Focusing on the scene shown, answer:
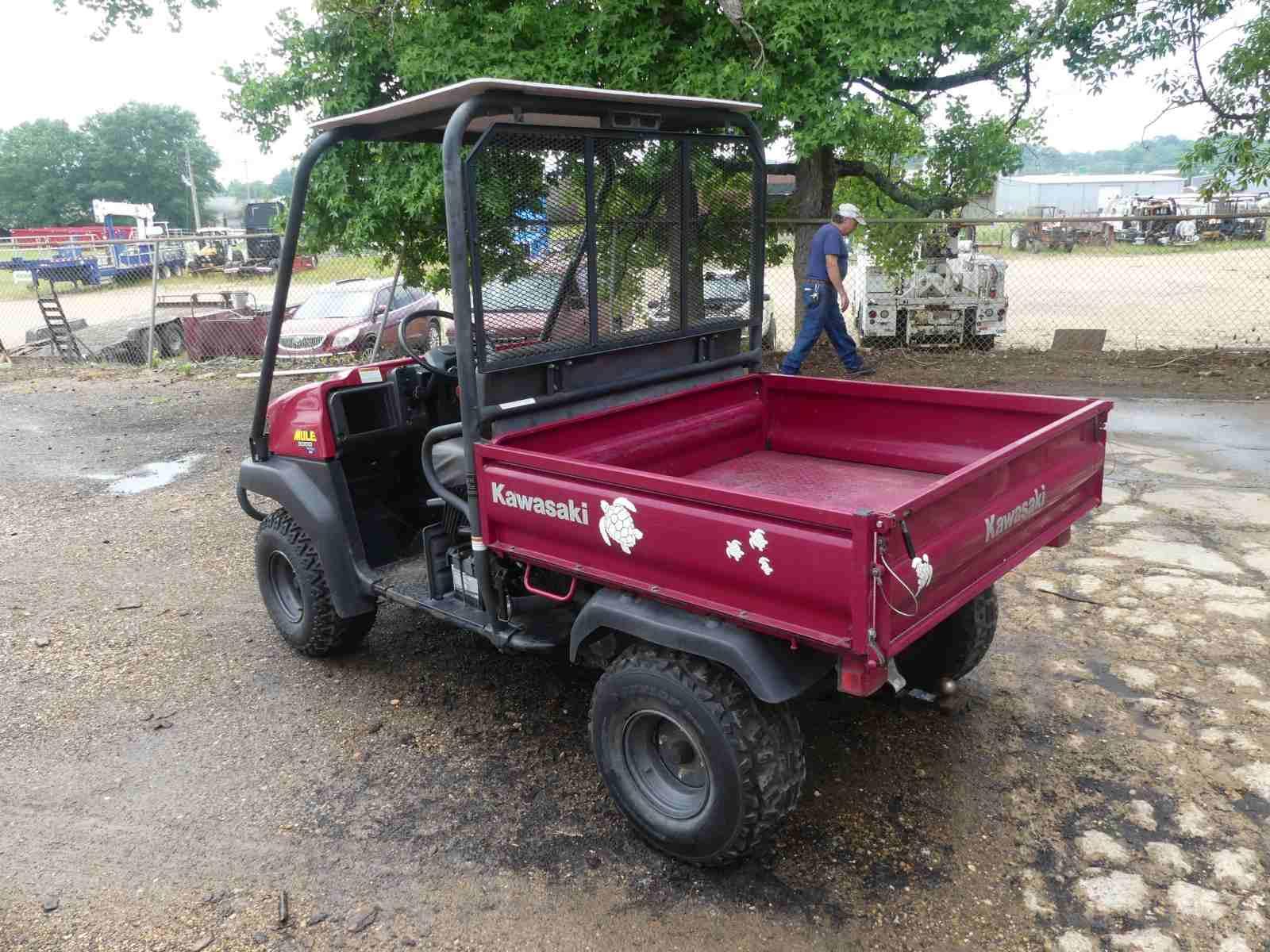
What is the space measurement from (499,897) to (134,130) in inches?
3253

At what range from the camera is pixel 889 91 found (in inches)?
379

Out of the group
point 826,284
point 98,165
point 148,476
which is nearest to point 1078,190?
point 826,284

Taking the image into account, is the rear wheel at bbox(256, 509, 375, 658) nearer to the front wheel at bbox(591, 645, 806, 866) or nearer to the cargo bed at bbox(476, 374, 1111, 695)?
the cargo bed at bbox(476, 374, 1111, 695)

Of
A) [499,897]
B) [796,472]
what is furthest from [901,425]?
[499,897]

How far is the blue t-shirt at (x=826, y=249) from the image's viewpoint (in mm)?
8914

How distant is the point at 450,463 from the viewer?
3.71 meters

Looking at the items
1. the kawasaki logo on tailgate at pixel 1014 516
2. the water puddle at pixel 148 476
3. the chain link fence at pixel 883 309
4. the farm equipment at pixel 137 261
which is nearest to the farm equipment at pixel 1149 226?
the chain link fence at pixel 883 309

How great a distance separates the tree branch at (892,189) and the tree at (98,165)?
223 feet

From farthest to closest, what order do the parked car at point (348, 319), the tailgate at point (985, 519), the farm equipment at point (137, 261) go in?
the farm equipment at point (137, 261)
the parked car at point (348, 319)
the tailgate at point (985, 519)

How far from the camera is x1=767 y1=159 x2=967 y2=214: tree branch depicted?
1016 centimetres

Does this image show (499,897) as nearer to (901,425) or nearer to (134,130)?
(901,425)

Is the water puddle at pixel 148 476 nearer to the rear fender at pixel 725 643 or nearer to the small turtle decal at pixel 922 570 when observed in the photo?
the rear fender at pixel 725 643

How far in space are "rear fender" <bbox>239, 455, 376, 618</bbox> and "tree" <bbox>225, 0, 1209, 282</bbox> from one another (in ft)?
15.9

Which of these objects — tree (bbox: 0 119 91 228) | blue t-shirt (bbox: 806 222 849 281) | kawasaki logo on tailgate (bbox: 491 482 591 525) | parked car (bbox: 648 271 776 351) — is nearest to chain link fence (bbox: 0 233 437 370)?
blue t-shirt (bbox: 806 222 849 281)
